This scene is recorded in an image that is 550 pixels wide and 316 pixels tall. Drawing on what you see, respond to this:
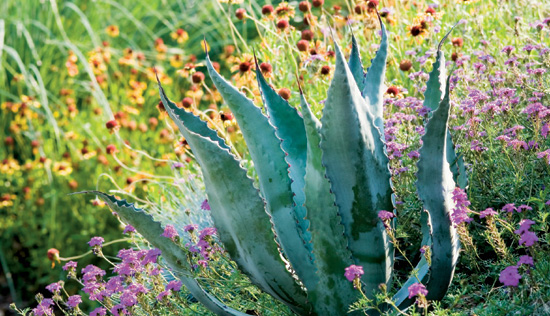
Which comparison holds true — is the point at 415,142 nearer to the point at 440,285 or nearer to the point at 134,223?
the point at 440,285

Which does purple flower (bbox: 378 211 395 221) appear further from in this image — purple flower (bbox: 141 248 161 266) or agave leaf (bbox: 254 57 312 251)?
purple flower (bbox: 141 248 161 266)

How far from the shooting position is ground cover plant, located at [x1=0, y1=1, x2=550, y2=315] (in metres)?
2.10

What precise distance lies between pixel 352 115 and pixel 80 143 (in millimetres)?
3901

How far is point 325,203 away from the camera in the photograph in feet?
6.21

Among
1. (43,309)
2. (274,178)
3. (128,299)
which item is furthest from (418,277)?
(43,309)

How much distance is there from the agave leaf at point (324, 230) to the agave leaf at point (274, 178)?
107 mm

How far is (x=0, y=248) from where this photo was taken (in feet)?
16.1

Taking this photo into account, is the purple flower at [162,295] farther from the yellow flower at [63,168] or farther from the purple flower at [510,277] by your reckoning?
the yellow flower at [63,168]

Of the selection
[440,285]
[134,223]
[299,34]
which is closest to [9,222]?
[299,34]

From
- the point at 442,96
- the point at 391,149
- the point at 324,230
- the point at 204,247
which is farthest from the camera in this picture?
the point at 391,149

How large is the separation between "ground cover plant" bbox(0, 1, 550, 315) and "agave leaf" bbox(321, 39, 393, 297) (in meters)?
0.09

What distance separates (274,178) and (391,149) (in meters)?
0.53

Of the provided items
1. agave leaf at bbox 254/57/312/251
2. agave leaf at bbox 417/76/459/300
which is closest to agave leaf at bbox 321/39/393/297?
agave leaf at bbox 417/76/459/300

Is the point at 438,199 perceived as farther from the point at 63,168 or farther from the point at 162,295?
the point at 63,168
